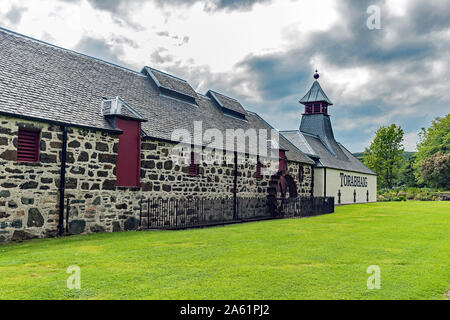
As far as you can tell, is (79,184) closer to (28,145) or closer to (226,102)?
(28,145)

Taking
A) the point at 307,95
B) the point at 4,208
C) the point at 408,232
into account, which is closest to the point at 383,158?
the point at 307,95

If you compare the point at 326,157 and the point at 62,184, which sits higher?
the point at 326,157

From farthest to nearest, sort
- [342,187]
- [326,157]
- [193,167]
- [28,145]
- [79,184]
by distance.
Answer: [342,187] → [326,157] → [193,167] → [79,184] → [28,145]

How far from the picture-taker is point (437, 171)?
188 feet

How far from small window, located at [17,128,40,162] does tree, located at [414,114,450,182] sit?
66058mm

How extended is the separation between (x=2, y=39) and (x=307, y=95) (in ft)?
106

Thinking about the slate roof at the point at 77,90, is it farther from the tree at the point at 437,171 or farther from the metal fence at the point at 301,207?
the tree at the point at 437,171

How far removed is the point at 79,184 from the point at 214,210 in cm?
711

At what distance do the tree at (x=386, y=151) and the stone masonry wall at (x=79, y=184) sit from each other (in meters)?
47.1

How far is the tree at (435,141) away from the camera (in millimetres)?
64863

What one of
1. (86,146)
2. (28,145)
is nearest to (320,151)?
(86,146)

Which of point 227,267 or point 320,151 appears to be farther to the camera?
point 320,151
